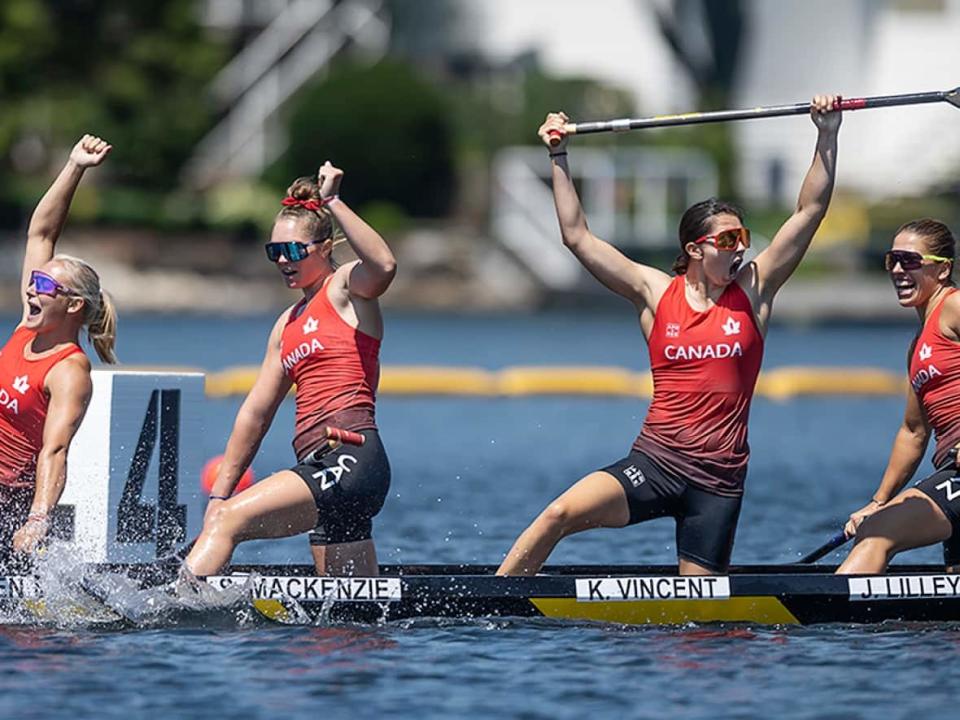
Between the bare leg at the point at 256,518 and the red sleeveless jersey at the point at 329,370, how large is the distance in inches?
13.7

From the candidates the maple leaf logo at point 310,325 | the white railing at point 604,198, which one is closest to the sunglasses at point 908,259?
the maple leaf logo at point 310,325

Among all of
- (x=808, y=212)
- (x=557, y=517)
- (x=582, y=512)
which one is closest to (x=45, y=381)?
(x=557, y=517)

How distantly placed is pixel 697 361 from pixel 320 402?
1.79 meters

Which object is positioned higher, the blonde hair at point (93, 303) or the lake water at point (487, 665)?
the blonde hair at point (93, 303)

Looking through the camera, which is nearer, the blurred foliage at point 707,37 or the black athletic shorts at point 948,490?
the black athletic shorts at point 948,490

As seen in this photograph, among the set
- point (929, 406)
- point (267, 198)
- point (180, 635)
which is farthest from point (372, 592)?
point (267, 198)

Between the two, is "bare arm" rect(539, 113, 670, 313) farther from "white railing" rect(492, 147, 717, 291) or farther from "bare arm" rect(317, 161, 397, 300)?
"white railing" rect(492, 147, 717, 291)

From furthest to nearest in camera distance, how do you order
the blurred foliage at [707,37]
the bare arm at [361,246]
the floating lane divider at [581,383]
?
the blurred foliage at [707,37] < the floating lane divider at [581,383] < the bare arm at [361,246]

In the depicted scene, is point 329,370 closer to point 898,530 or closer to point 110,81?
point 898,530

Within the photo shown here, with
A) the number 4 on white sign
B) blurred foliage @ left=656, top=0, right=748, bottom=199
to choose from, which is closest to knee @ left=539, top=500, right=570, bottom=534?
the number 4 on white sign

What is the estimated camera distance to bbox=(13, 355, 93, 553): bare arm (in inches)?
386

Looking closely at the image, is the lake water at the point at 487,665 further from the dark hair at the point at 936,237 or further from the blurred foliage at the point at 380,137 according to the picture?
the blurred foliage at the point at 380,137

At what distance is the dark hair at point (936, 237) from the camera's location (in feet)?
34.2

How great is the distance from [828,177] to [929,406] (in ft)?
4.26
